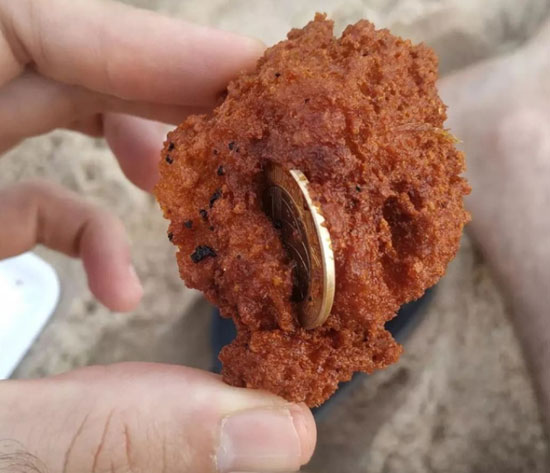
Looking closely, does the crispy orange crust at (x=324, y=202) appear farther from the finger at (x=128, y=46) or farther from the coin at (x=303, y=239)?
the finger at (x=128, y=46)

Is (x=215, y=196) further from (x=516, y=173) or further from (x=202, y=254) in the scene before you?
(x=516, y=173)

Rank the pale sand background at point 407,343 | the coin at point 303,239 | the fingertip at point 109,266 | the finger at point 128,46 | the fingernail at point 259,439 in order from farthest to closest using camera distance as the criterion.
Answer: the pale sand background at point 407,343
the fingertip at point 109,266
the finger at point 128,46
the fingernail at point 259,439
the coin at point 303,239

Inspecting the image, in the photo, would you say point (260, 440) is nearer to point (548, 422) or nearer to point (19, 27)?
point (19, 27)

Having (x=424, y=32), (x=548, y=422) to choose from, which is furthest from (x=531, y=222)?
(x=424, y=32)

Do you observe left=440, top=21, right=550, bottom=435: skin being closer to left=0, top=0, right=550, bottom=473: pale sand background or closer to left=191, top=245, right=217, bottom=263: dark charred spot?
left=0, top=0, right=550, bottom=473: pale sand background

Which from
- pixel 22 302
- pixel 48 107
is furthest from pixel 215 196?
pixel 22 302

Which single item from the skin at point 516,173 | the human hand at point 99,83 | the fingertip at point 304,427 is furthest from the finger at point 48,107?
the skin at point 516,173

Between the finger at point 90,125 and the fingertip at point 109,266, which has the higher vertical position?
the finger at point 90,125
